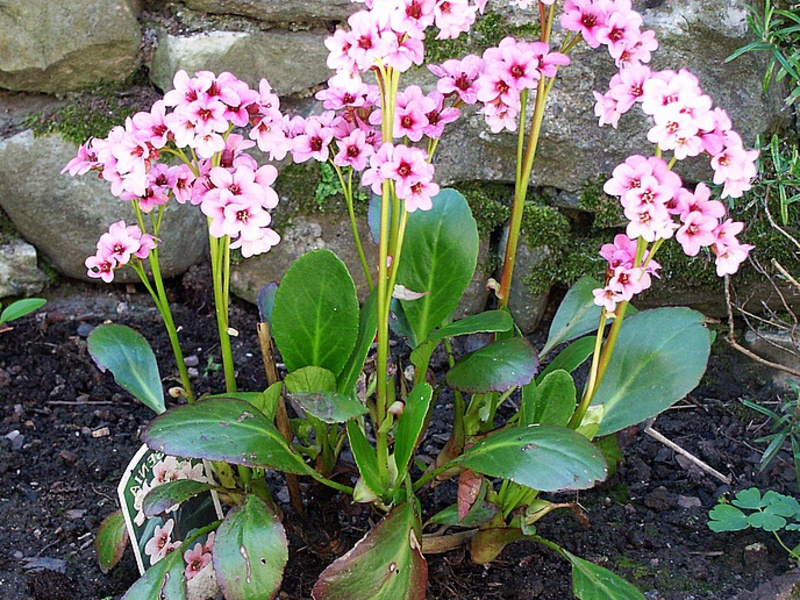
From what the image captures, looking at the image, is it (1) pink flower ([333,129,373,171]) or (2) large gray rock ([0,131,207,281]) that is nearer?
(1) pink flower ([333,129,373,171])

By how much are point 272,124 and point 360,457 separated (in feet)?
1.62

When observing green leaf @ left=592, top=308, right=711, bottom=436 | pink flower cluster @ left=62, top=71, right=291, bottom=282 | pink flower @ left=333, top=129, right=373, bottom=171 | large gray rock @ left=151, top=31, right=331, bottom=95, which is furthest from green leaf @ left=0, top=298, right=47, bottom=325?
green leaf @ left=592, top=308, right=711, bottom=436

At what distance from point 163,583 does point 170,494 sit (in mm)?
131

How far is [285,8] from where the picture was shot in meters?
1.93

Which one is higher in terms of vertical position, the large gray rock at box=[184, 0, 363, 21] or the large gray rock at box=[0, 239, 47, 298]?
the large gray rock at box=[184, 0, 363, 21]

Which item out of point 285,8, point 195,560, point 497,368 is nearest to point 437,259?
point 497,368

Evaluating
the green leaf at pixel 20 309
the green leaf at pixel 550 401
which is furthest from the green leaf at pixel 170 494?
the green leaf at pixel 20 309

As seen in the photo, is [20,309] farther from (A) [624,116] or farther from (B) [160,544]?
(A) [624,116]

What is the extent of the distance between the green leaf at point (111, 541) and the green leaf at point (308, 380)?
36cm

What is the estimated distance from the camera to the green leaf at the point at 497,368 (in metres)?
1.21

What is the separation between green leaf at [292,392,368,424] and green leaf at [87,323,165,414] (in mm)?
384

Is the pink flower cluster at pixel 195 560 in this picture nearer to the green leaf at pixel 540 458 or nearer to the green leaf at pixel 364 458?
the green leaf at pixel 364 458

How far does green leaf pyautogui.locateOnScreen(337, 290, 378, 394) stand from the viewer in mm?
1331

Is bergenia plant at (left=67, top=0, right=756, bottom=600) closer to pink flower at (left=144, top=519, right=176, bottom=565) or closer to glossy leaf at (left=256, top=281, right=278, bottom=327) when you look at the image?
pink flower at (left=144, top=519, right=176, bottom=565)
